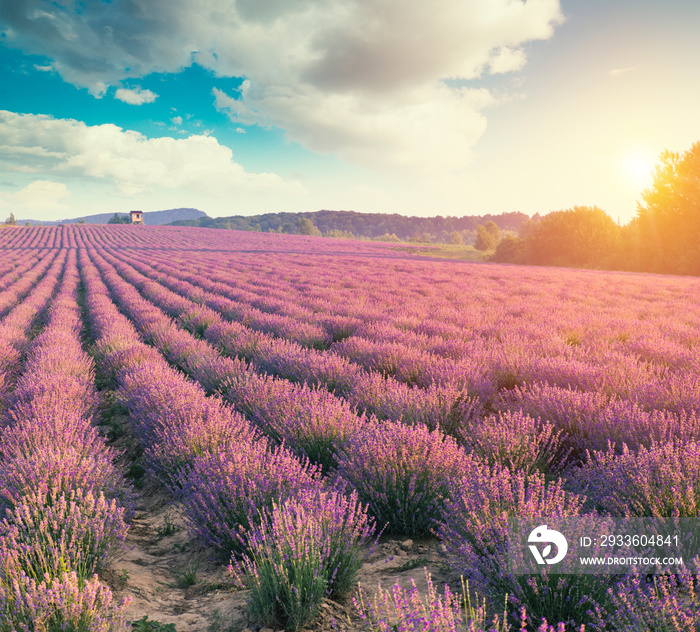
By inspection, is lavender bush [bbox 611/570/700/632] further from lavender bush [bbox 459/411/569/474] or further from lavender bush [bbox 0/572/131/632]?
lavender bush [bbox 0/572/131/632]

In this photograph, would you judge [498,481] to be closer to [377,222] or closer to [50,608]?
[50,608]

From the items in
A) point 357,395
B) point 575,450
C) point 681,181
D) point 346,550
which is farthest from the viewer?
point 681,181

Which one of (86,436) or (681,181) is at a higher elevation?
(681,181)

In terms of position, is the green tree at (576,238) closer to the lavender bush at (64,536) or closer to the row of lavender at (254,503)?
the row of lavender at (254,503)

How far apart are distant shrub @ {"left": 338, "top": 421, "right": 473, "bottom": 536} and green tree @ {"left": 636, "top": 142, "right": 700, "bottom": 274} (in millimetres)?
25598

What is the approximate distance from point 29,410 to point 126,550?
1925mm

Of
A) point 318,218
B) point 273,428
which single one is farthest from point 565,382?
point 318,218

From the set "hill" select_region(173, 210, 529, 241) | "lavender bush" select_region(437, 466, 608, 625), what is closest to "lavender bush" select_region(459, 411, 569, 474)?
"lavender bush" select_region(437, 466, 608, 625)

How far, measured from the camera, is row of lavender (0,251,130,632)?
52.7 inches

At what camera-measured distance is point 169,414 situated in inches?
122

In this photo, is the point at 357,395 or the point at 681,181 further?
the point at 681,181

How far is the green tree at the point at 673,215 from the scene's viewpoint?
2183 cm

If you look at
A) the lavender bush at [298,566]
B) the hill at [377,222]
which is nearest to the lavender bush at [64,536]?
the lavender bush at [298,566]

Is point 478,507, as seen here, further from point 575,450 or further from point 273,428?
point 273,428
